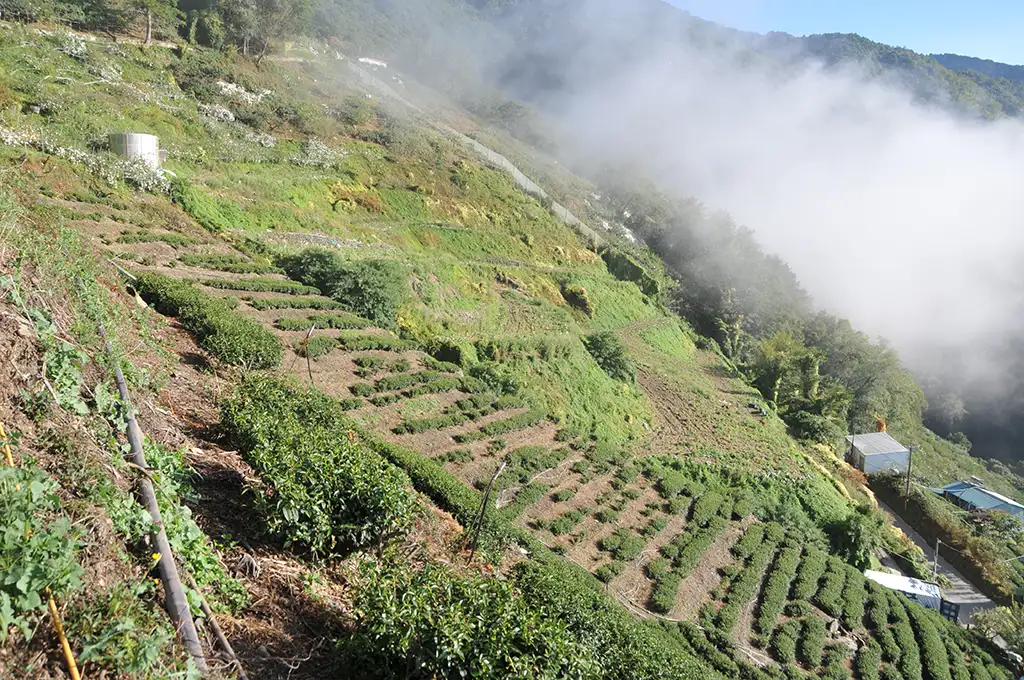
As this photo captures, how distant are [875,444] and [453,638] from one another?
1813 inches

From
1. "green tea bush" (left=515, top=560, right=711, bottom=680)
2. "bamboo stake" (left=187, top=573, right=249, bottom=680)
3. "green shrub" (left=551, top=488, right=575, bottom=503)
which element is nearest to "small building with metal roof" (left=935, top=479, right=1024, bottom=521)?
"green shrub" (left=551, top=488, right=575, bottom=503)

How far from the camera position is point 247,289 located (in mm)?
19359

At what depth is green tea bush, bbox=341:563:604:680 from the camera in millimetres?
5121

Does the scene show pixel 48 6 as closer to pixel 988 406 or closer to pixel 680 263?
pixel 680 263

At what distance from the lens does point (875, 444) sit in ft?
139

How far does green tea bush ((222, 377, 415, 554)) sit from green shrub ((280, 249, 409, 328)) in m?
13.7

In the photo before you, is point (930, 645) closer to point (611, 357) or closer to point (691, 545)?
point (691, 545)

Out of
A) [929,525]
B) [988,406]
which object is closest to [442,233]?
[929,525]

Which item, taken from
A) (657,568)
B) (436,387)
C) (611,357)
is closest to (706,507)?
(657,568)

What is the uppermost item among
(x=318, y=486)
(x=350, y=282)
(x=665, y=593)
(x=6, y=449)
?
(x=6, y=449)

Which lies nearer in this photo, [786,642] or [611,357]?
[786,642]

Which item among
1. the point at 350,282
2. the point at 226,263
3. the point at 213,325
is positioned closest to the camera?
the point at 213,325

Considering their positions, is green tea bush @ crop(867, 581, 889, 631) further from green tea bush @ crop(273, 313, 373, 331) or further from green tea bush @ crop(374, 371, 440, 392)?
green tea bush @ crop(273, 313, 373, 331)

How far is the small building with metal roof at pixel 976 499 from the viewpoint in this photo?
3670 cm
